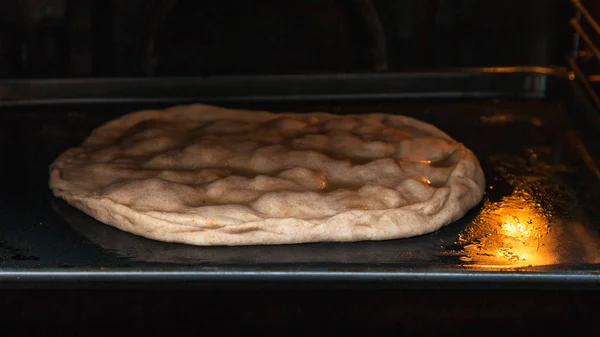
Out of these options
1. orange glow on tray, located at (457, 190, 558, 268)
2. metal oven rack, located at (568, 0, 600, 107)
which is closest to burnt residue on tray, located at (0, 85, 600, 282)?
orange glow on tray, located at (457, 190, 558, 268)

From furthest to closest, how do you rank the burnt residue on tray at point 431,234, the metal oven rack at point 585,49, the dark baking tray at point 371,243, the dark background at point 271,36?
1. the dark background at point 271,36
2. the metal oven rack at point 585,49
3. the burnt residue on tray at point 431,234
4. the dark baking tray at point 371,243

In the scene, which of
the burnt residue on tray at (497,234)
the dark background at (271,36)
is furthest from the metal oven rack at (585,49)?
the burnt residue on tray at (497,234)

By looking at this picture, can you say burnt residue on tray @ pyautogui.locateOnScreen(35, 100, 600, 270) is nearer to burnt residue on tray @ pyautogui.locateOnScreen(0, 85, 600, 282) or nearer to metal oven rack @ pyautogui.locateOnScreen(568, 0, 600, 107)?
burnt residue on tray @ pyautogui.locateOnScreen(0, 85, 600, 282)

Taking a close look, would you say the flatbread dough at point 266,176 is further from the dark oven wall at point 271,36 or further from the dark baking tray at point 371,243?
the dark oven wall at point 271,36

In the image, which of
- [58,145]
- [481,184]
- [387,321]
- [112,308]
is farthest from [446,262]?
[58,145]

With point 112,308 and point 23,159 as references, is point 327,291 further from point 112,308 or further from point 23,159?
point 23,159

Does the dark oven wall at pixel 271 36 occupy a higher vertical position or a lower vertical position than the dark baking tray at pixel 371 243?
higher

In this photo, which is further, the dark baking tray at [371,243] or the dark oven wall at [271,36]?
the dark oven wall at [271,36]

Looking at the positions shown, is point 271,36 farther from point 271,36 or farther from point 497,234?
point 497,234
